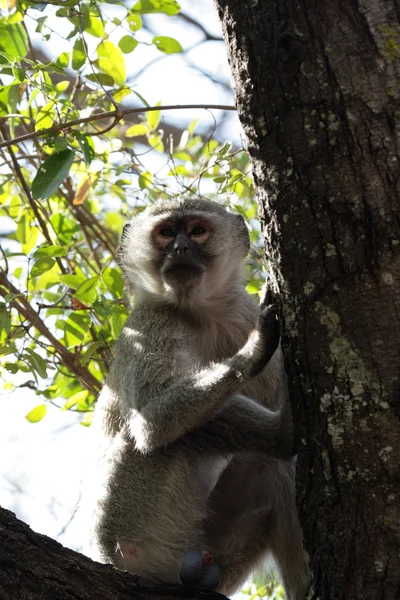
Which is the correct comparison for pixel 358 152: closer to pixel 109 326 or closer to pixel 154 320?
pixel 154 320

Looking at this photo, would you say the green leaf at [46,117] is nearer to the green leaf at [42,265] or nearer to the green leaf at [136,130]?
the green leaf at [42,265]

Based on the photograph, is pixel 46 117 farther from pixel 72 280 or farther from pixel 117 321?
pixel 117 321

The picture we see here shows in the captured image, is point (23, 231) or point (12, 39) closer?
point (12, 39)

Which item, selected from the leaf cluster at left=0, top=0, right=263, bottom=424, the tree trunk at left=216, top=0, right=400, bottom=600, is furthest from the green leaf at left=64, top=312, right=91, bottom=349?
the tree trunk at left=216, top=0, right=400, bottom=600

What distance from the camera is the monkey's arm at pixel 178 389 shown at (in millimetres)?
3793

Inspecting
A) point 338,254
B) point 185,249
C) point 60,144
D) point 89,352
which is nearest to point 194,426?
point 185,249

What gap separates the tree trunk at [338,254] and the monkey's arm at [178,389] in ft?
2.00

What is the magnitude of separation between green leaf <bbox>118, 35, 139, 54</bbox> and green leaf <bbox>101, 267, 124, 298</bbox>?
1.48 meters

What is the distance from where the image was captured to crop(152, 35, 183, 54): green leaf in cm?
527

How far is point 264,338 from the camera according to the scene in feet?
11.9

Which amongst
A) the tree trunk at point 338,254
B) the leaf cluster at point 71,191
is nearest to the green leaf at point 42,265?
the leaf cluster at point 71,191

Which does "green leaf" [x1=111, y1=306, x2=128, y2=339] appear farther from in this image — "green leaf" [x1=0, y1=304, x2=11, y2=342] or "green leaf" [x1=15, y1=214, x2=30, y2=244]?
"green leaf" [x1=15, y1=214, x2=30, y2=244]

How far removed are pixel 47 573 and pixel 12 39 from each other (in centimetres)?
310

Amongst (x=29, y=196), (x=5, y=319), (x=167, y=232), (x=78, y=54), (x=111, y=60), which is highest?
(x=111, y=60)
